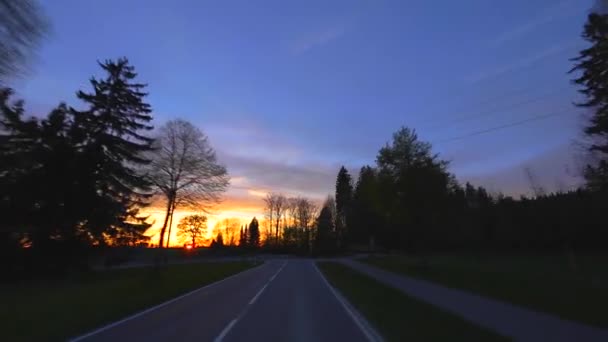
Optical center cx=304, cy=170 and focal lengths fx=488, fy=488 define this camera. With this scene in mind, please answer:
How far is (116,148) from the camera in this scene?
132 feet

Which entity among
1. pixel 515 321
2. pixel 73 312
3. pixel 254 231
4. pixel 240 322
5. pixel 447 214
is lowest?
pixel 515 321

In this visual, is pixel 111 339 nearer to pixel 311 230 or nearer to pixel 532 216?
pixel 532 216

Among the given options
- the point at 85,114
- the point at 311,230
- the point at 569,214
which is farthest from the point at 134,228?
the point at 311,230

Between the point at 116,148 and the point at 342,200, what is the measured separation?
83693 millimetres

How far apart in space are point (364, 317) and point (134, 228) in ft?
102

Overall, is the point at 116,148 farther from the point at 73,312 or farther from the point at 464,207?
the point at 464,207

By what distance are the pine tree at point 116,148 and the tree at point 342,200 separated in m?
78.6

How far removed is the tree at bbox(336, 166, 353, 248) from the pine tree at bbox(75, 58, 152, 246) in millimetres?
78606

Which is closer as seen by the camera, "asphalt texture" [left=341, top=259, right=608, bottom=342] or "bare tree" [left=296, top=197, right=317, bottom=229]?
"asphalt texture" [left=341, top=259, right=608, bottom=342]

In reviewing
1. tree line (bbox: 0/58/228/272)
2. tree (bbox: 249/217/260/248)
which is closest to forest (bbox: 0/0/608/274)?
tree line (bbox: 0/58/228/272)

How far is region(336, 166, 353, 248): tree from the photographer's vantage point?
117 m

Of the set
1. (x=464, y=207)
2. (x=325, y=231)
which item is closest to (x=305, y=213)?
(x=325, y=231)

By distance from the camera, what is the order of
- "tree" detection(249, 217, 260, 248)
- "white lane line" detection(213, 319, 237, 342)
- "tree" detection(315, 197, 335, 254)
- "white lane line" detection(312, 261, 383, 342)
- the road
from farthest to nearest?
"tree" detection(249, 217, 260, 248) → "tree" detection(315, 197, 335, 254) → "white lane line" detection(312, 261, 383, 342) → the road → "white lane line" detection(213, 319, 237, 342)

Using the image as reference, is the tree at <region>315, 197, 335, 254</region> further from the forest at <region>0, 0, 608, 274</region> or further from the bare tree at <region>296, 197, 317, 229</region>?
the forest at <region>0, 0, 608, 274</region>
